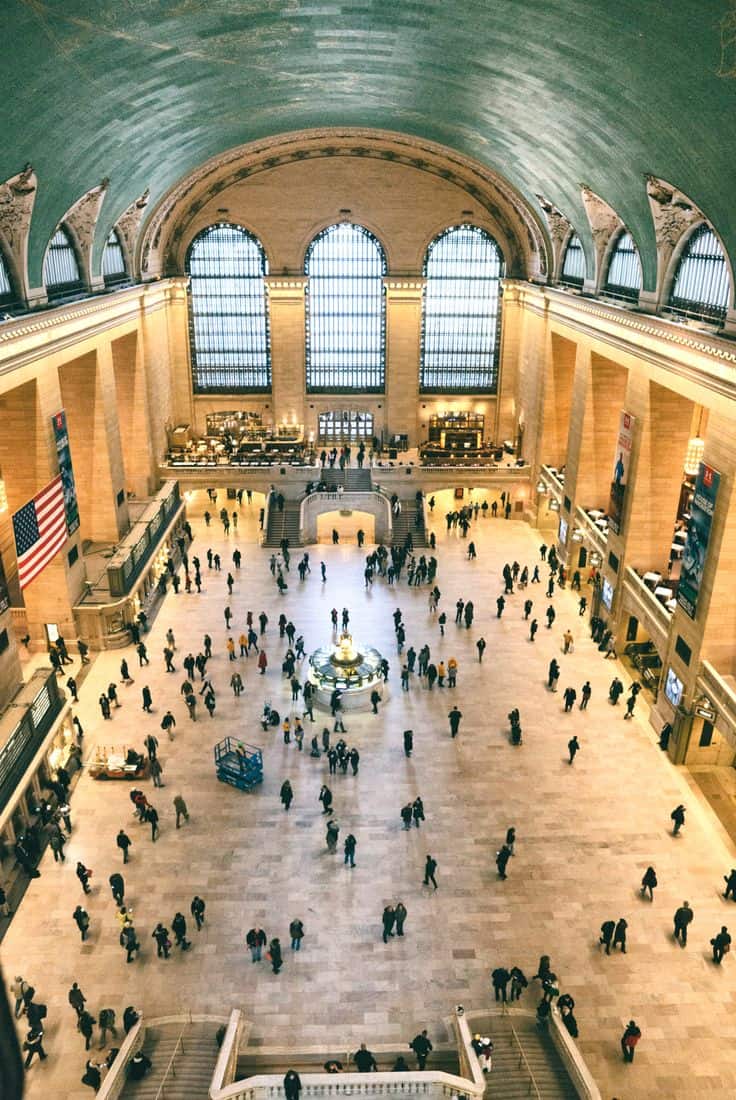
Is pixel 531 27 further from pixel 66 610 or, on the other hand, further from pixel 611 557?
pixel 66 610

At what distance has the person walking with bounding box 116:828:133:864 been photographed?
1544 cm

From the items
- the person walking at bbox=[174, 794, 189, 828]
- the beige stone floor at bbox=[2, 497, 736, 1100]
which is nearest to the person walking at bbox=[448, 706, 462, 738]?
the beige stone floor at bbox=[2, 497, 736, 1100]

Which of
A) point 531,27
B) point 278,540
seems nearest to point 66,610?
point 278,540

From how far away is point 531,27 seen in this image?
48.5 feet

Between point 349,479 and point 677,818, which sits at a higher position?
point 349,479

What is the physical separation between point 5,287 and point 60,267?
430cm

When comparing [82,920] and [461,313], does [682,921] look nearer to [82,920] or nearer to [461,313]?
[82,920]

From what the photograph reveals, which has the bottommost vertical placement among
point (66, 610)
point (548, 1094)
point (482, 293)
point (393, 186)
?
point (548, 1094)

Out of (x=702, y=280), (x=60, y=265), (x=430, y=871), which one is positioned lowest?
(x=430, y=871)

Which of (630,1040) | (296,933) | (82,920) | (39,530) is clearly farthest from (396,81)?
(630,1040)

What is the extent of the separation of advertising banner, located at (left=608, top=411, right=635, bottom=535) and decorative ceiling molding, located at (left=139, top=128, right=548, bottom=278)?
12063mm

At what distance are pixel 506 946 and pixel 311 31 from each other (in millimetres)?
18255

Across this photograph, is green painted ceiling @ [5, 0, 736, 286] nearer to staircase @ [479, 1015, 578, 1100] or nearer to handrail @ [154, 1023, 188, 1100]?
staircase @ [479, 1015, 578, 1100]

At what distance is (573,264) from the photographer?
3028 cm
